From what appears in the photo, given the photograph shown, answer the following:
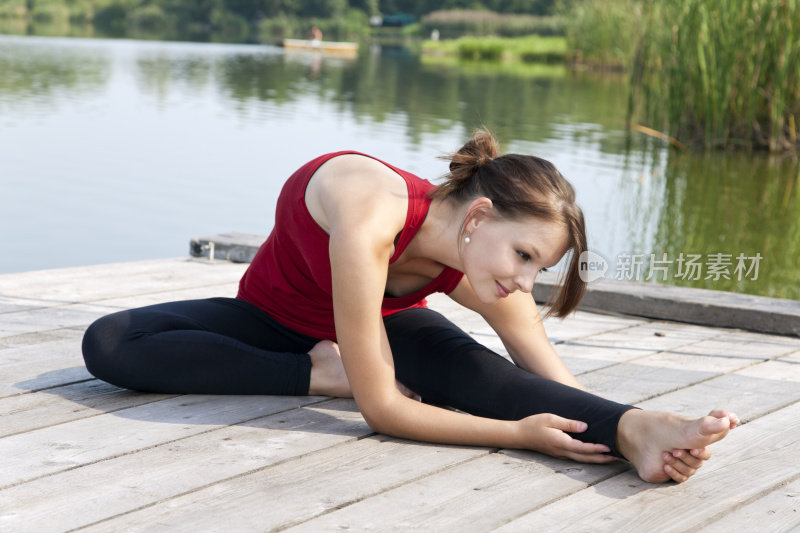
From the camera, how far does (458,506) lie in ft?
5.34

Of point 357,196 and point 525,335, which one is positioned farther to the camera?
point 525,335

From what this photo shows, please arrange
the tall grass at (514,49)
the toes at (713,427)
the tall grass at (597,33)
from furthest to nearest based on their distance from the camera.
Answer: the tall grass at (514,49), the tall grass at (597,33), the toes at (713,427)

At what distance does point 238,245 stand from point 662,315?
1.70m

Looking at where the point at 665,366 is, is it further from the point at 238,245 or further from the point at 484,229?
the point at 238,245

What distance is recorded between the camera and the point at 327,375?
221 cm

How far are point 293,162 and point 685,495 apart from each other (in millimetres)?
8075

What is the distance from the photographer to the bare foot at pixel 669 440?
1690 mm

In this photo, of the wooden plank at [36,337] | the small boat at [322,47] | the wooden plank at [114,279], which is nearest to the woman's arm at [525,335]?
the wooden plank at [36,337]

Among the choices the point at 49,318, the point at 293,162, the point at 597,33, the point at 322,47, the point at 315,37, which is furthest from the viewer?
the point at 315,37

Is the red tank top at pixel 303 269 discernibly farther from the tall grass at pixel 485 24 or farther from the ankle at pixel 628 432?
the tall grass at pixel 485 24

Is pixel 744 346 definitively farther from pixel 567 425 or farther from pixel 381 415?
pixel 381 415

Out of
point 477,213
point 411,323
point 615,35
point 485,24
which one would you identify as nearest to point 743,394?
point 411,323

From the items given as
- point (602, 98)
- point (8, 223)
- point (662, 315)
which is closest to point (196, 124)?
point (8, 223)

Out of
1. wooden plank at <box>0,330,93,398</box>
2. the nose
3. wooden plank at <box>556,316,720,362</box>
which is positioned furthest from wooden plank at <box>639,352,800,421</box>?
wooden plank at <box>0,330,93,398</box>
